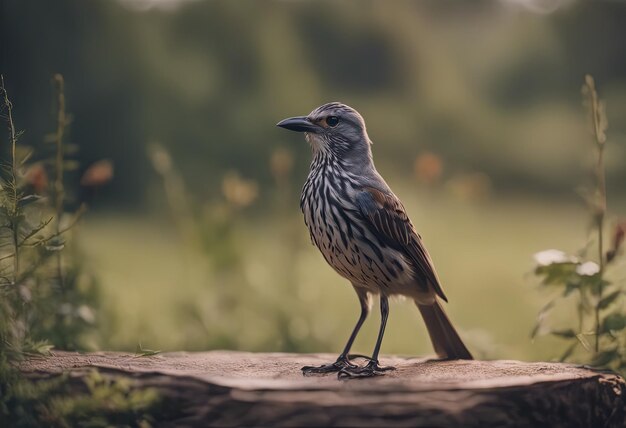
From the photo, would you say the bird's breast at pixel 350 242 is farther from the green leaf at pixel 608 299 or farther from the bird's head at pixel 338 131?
the green leaf at pixel 608 299

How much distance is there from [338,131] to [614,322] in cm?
174

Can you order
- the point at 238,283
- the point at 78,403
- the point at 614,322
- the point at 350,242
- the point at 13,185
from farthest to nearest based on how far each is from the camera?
the point at 238,283
the point at 614,322
the point at 350,242
the point at 13,185
the point at 78,403

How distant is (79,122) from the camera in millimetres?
7984

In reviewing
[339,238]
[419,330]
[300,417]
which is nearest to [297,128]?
[339,238]

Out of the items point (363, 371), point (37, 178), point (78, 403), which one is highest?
point (37, 178)

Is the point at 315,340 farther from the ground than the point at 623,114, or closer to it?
closer to it

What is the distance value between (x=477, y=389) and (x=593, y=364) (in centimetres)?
117

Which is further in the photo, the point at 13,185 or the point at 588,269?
the point at 588,269

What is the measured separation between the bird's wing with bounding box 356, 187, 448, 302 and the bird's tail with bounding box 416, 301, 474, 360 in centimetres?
19

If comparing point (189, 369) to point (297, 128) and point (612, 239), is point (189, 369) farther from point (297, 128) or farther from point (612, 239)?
point (612, 239)

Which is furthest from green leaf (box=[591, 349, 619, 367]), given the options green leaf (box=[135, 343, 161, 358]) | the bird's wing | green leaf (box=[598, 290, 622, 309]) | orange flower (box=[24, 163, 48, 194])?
orange flower (box=[24, 163, 48, 194])

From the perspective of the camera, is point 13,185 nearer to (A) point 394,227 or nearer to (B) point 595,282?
(A) point 394,227

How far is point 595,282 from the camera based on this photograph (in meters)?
4.10


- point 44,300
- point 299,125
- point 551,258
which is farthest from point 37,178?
point 551,258
